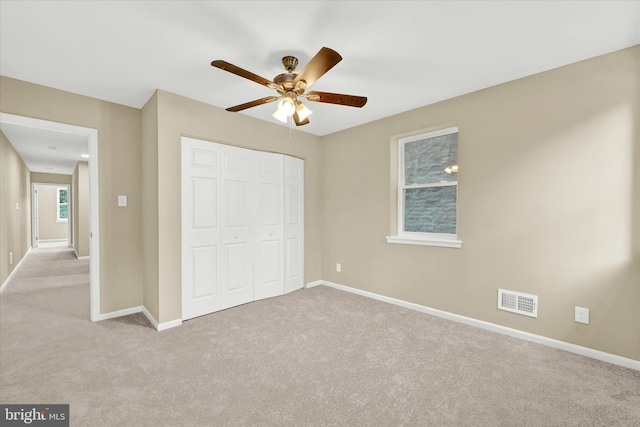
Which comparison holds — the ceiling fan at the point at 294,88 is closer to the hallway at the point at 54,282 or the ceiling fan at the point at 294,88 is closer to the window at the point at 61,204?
the hallway at the point at 54,282

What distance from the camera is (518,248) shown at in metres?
Answer: 2.65

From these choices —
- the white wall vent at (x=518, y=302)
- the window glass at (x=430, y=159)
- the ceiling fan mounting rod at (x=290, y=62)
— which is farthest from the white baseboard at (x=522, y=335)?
the ceiling fan mounting rod at (x=290, y=62)

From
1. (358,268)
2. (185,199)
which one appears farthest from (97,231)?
(358,268)

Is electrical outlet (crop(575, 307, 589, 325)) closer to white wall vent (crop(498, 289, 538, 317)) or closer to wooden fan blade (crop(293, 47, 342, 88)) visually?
white wall vent (crop(498, 289, 538, 317))

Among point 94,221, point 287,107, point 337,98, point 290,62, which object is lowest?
point 94,221

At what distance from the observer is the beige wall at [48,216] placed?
10367mm

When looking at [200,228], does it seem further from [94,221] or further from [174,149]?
[94,221]

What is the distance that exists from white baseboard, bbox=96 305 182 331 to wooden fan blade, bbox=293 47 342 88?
104 inches

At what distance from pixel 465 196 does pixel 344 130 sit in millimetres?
2030

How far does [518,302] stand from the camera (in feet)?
8.65

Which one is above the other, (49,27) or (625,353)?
(49,27)

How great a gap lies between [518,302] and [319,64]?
2.75 metres

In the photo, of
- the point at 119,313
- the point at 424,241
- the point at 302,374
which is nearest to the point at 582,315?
the point at 424,241

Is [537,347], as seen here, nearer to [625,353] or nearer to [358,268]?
[625,353]
